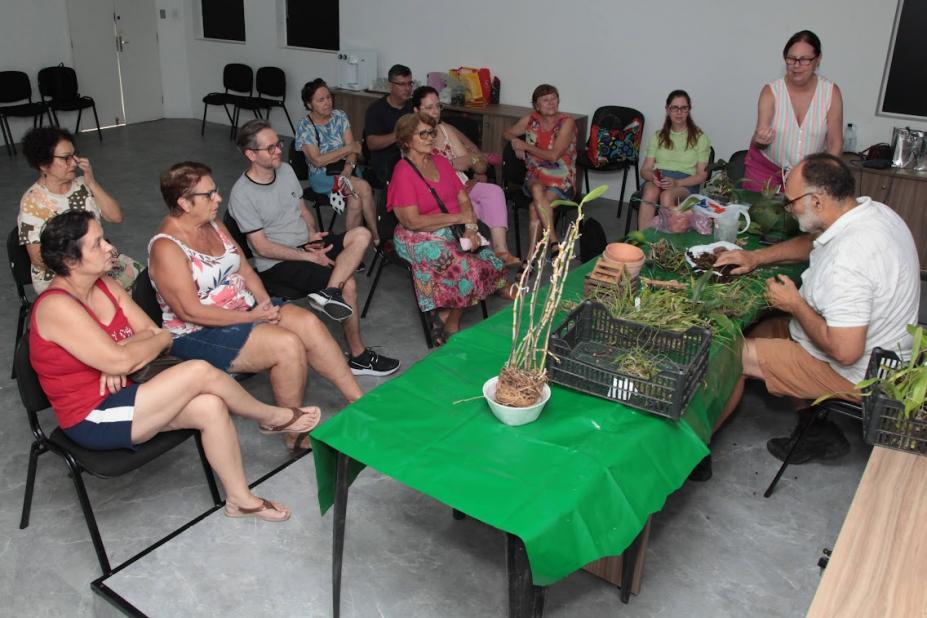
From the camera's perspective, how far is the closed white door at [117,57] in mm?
8586

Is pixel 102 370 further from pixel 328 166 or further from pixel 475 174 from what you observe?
pixel 475 174

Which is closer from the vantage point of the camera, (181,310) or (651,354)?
(651,354)

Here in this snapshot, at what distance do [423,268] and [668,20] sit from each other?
3.50 metres

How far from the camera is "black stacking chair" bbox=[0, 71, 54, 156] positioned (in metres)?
7.63

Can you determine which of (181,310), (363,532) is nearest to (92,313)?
(181,310)

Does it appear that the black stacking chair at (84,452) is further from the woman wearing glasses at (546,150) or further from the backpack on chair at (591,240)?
the woman wearing glasses at (546,150)

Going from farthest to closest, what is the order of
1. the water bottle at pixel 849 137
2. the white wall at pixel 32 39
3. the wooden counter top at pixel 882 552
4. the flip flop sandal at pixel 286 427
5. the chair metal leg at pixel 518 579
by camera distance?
the white wall at pixel 32 39
the water bottle at pixel 849 137
the flip flop sandal at pixel 286 427
the chair metal leg at pixel 518 579
the wooden counter top at pixel 882 552

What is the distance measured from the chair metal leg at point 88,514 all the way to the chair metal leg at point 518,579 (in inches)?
54.3

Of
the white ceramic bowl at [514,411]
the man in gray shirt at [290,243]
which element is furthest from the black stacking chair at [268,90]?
the white ceramic bowl at [514,411]

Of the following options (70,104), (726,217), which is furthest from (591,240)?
(70,104)

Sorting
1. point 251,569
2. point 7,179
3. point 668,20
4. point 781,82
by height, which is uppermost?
point 668,20

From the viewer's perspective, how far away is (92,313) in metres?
2.60

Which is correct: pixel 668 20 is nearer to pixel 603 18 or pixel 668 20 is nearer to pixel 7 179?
pixel 603 18

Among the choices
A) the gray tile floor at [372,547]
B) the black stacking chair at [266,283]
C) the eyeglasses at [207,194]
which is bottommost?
the gray tile floor at [372,547]
